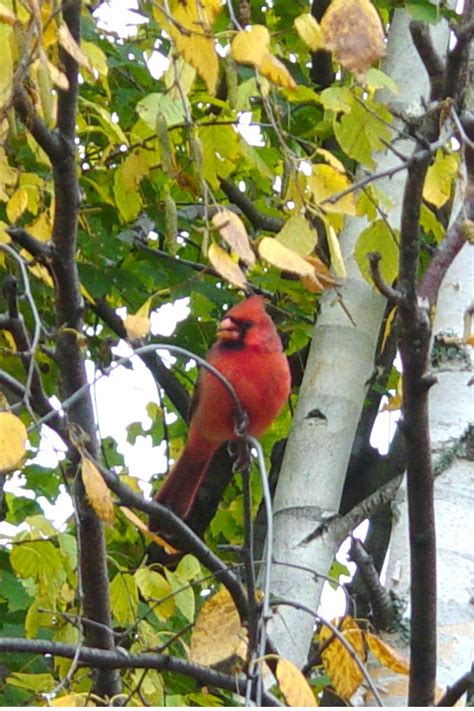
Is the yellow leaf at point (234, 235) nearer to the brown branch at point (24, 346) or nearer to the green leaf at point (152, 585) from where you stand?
the brown branch at point (24, 346)

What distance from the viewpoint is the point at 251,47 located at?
1465mm

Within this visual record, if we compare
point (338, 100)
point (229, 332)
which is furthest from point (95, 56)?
point (229, 332)

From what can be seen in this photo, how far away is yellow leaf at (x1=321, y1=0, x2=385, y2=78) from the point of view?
1421mm

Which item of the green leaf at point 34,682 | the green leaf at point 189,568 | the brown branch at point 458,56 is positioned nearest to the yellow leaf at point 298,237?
the brown branch at point 458,56

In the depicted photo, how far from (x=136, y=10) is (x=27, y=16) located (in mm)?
948

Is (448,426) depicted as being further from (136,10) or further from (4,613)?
(4,613)

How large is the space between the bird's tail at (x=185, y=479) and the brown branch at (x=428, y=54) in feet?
5.81

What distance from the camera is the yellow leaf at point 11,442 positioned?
4.05 feet

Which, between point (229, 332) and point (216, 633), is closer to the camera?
point (216, 633)

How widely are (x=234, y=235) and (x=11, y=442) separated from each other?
0.33 meters

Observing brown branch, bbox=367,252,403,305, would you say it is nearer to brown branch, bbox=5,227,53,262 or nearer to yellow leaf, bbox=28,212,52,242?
brown branch, bbox=5,227,53,262

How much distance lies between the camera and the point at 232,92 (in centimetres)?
177

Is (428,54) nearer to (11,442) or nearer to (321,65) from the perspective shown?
(11,442)

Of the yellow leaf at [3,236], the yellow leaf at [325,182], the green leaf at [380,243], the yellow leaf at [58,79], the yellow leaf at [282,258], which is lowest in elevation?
the yellow leaf at [282,258]
